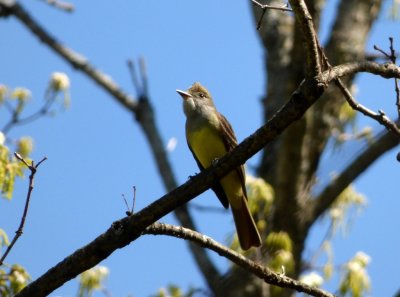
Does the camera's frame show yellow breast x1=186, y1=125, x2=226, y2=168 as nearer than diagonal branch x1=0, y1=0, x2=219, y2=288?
Yes

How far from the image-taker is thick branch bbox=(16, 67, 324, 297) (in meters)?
3.23

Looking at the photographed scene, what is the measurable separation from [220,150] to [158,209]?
2633 millimetres

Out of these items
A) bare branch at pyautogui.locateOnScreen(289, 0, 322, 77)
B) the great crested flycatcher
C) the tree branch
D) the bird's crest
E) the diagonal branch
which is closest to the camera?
bare branch at pyautogui.locateOnScreen(289, 0, 322, 77)

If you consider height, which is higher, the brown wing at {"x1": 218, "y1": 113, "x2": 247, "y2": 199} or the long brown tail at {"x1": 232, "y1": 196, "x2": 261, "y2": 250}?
the brown wing at {"x1": 218, "y1": 113, "x2": 247, "y2": 199}

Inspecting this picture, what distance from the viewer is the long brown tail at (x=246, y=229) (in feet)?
18.9

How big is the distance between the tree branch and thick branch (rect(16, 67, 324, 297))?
0.13 meters

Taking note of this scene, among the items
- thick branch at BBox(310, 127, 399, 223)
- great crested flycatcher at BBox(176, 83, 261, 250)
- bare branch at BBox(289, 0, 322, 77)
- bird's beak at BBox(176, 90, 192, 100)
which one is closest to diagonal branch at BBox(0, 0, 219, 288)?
thick branch at BBox(310, 127, 399, 223)

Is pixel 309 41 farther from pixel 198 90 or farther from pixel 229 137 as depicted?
pixel 198 90

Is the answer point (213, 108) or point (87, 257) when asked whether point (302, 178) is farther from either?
point (87, 257)

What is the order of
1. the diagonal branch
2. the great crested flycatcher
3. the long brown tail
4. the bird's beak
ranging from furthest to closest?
the diagonal branch < the bird's beak < the great crested flycatcher < the long brown tail

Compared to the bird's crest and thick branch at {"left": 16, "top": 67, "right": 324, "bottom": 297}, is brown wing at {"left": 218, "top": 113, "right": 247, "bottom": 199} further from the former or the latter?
thick branch at {"left": 16, "top": 67, "right": 324, "bottom": 297}

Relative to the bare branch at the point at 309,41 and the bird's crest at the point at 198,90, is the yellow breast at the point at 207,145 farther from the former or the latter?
the bare branch at the point at 309,41

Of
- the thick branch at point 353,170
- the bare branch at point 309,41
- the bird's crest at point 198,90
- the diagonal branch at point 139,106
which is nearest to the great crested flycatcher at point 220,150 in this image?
the bird's crest at point 198,90

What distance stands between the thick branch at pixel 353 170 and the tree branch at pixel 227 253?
157 inches
